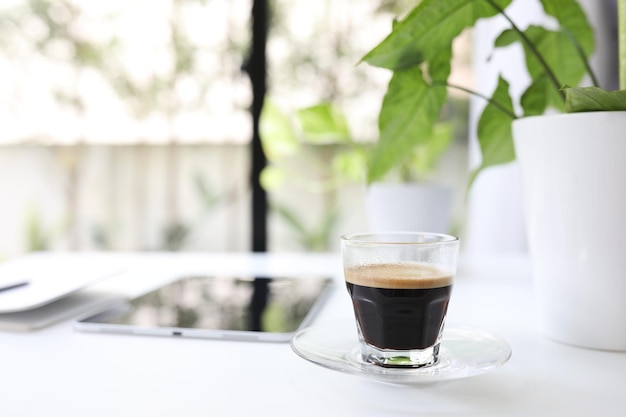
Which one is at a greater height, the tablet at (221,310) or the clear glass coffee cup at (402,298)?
the clear glass coffee cup at (402,298)

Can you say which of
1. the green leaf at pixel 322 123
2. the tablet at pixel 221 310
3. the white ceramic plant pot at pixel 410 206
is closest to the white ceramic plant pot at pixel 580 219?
the tablet at pixel 221 310

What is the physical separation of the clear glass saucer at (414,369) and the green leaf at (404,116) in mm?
208

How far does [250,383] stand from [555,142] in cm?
35

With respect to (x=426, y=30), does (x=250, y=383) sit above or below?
below

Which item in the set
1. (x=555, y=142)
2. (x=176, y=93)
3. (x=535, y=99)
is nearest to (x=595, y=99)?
(x=555, y=142)

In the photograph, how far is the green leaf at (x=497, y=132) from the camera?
64 centimetres

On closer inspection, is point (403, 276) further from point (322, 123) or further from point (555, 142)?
point (322, 123)

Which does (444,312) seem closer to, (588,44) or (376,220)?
(588,44)

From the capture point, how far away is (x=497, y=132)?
66 cm

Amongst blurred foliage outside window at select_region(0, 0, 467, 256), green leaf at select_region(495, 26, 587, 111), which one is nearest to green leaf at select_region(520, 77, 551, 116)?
green leaf at select_region(495, 26, 587, 111)

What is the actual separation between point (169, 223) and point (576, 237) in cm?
374

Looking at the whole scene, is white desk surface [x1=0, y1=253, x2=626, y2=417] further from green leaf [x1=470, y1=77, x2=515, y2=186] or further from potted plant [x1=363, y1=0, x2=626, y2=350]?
green leaf [x1=470, y1=77, x2=515, y2=186]

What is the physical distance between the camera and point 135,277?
0.98m

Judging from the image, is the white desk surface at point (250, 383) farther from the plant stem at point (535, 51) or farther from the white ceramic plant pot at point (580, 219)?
the plant stem at point (535, 51)
